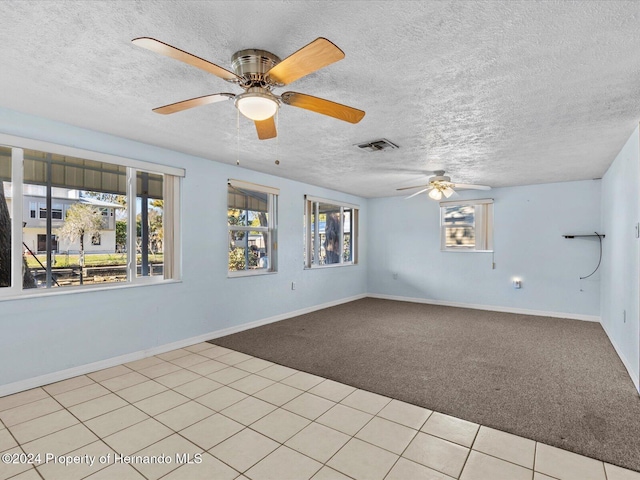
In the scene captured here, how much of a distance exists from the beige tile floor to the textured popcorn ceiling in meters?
2.34

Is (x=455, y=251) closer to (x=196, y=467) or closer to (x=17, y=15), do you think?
(x=196, y=467)

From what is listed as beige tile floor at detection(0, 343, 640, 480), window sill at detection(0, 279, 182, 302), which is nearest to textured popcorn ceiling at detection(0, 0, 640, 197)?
window sill at detection(0, 279, 182, 302)

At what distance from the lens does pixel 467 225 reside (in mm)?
6430

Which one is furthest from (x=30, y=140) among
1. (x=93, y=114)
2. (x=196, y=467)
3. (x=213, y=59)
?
(x=196, y=467)

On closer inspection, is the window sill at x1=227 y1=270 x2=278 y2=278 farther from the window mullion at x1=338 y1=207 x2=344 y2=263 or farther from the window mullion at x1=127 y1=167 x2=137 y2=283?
the window mullion at x1=338 y1=207 x2=344 y2=263

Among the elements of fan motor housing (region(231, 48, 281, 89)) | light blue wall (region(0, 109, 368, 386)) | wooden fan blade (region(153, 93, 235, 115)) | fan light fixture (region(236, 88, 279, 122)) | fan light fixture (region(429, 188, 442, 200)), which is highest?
fan motor housing (region(231, 48, 281, 89))

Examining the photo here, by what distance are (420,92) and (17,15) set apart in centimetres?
230

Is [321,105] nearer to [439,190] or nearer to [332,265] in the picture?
[439,190]

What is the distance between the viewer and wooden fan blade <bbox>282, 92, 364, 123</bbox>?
74.8 inches

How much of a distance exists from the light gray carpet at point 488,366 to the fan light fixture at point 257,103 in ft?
7.72

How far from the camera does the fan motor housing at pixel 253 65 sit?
1.83 meters

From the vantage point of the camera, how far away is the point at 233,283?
4.52 metres

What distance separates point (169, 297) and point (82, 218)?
1197 millimetres

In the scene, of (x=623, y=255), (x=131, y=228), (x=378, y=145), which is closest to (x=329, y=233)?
(x=378, y=145)
